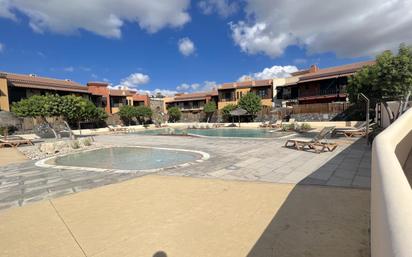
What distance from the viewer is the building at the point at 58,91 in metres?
28.1

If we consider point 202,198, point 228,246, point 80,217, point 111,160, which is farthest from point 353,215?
point 111,160

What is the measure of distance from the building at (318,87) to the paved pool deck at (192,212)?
28029 millimetres

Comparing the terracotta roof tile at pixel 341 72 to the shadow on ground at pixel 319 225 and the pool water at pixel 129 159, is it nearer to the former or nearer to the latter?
the pool water at pixel 129 159

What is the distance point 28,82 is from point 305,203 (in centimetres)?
3683

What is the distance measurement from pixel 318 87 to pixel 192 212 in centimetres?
3438

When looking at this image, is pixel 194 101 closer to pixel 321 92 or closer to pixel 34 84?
pixel 321 92

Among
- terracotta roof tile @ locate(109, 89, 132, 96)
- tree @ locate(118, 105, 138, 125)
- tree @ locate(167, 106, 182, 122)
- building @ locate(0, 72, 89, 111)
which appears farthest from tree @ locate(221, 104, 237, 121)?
building @ locate(0, 72, 89, 111)

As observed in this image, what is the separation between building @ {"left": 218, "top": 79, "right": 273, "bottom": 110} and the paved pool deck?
3478 centimetres

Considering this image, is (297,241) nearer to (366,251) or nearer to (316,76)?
(366,251)

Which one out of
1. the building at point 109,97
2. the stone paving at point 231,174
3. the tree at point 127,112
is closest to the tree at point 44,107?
the stone paving at point 231,174

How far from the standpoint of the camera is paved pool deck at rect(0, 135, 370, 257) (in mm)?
3195

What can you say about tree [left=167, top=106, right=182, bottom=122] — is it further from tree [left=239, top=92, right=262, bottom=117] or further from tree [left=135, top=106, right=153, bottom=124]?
tree [left=239, top=92, right=262, bottom=117]

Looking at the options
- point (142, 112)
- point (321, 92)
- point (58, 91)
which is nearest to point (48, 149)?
point (58, 91)

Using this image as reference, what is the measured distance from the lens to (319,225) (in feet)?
11.8
